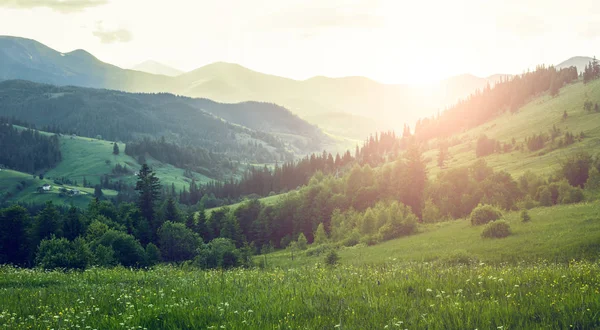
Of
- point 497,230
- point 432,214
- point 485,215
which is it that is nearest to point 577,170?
point 432,214

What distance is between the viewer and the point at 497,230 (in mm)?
52094

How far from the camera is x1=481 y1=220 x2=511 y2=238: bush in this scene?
51.4 metres

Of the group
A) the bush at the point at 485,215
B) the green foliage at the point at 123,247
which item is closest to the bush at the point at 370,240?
the bush at the point at 485,215

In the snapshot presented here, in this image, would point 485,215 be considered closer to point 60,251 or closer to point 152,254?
point 60,251

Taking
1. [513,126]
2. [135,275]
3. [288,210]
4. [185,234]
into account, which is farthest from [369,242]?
[513,126]

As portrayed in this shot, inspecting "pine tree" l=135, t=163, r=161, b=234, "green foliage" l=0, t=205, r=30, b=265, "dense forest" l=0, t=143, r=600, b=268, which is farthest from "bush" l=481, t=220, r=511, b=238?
"green foliage" l=0, t=205, r=30, b=265

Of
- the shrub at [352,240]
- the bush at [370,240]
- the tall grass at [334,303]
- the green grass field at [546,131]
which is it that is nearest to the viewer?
the tall grass at [334,303]

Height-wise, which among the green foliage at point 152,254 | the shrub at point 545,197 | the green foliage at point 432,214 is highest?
the shrub at point 545,197

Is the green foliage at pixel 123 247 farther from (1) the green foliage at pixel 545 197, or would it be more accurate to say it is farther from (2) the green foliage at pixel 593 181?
(2) the green foliage at pixel 593 181

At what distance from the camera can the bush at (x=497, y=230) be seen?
51406mm

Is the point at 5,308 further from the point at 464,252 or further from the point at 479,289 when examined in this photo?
the point at 464,252

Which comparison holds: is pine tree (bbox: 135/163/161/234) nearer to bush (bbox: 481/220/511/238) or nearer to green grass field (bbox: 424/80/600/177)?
bush (bbox: 481/220/511/238)

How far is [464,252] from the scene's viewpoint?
45812 millimetres

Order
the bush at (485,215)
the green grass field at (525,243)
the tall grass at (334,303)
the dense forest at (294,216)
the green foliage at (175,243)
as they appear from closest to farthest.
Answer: the tall grass at (334,303)
the green grass field at (525,243)
the bush at (485,215)
the dense forest at (294,216)
the green foliage at (175,243)
